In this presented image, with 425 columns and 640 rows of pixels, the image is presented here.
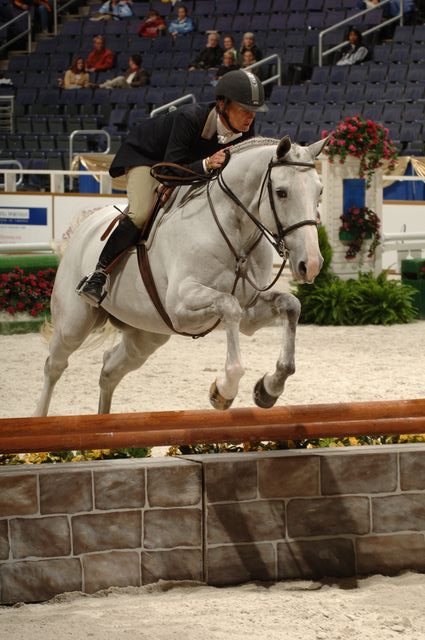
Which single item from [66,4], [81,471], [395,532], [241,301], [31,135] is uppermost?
[66,4]

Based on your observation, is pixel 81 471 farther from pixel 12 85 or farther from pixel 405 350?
pixel 12 85

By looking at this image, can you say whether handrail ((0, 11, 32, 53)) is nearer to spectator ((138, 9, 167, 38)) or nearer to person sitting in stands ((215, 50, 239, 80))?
spectator ((138, 9, 167, 38))

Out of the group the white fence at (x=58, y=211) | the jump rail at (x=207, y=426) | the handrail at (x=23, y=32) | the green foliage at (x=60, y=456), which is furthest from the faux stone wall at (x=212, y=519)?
the handrail at (x=23, y=32)

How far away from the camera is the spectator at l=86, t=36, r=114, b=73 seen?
18422mm

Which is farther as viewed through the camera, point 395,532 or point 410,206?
point 410,206

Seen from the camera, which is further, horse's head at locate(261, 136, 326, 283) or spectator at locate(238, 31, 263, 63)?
spectator at locate(238, 31, 263, 63)

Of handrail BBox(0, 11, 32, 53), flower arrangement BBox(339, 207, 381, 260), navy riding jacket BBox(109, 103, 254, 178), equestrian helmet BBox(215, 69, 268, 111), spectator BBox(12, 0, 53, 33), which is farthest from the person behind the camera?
spectator BBox(12, 0, 53, 33)

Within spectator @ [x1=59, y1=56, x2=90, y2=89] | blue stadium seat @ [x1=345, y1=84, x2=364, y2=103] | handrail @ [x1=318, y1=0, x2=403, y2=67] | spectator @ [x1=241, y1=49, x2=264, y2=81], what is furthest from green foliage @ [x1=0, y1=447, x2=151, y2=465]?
spectator @ [x1=59, y1=56, x2=90, y2=89]

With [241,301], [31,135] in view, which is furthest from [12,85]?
[241,301]

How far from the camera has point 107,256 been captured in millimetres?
4840

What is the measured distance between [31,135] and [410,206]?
7.38 meters

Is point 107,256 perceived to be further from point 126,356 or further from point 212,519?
point 212,519

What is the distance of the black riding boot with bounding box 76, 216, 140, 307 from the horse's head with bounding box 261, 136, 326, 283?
86cm

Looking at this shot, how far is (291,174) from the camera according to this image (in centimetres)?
397
